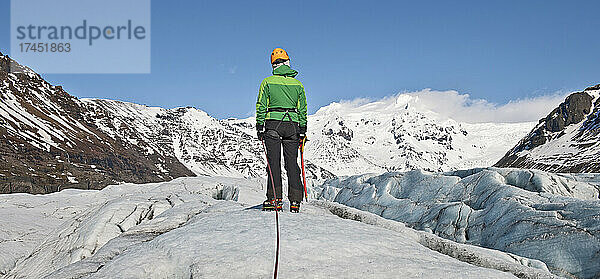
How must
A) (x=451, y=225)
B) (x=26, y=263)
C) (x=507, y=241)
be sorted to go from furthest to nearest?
(x=451, y=225) → (x=507, y=241) → (x=26, y=263)

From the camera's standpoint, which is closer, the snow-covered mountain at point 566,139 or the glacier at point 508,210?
the glacier at point 508,210

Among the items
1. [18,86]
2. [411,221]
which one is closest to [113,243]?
[411,221]

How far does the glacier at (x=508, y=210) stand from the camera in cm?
983

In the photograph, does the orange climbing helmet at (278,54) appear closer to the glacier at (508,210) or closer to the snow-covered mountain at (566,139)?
the glacier at (508,210)

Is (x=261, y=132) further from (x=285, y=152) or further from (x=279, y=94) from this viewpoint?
(x=279, y=94)

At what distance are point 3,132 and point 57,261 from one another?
4567 inches

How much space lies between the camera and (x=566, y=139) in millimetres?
168500

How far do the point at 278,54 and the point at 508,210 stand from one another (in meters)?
9.93

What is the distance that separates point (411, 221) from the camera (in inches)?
689

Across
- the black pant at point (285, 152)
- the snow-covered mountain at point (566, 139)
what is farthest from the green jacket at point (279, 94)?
the snow-covered mountain at point (566, 139)

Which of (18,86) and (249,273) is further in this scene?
Result: (18,86)

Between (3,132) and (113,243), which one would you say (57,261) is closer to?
(113,243)

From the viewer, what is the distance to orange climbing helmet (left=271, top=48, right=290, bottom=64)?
8.17 metres

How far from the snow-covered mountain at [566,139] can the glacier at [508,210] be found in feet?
434
